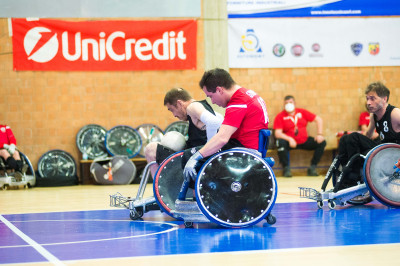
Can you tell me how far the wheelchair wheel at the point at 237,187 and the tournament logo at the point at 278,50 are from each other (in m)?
7.54

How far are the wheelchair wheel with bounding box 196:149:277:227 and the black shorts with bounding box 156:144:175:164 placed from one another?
0.85 m

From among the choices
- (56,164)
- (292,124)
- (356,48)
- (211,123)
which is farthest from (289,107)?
(211,123)

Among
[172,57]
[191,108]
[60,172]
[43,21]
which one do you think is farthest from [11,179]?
[191,108]

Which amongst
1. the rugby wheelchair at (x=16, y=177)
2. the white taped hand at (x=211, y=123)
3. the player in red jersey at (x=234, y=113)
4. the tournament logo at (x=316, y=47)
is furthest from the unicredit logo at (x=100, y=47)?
the player in red jersey at (x=234, y=113)

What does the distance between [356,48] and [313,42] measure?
2.90ft

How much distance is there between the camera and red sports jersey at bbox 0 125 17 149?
1029 centimetres

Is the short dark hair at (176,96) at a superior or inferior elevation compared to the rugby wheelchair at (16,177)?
superior

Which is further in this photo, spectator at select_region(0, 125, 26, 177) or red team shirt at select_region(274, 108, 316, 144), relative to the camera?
red team shirt at select_region(274, 108, 316, 144)

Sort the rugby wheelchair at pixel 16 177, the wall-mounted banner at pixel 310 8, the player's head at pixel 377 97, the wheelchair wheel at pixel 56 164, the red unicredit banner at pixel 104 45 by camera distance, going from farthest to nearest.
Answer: the wall-mounted banner at pixel 310 8
the red unicredit banner at pixel 104 45
the wheelchair wheel at pixel 56 164
the rugby wheelchair at pixel 16 177
the player's head at pixel 377 97

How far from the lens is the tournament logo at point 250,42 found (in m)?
11.6

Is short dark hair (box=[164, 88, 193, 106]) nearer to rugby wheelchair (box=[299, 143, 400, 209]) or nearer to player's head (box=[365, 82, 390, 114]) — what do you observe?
rugby wheelchair (box=[299, 143, 400, 209])

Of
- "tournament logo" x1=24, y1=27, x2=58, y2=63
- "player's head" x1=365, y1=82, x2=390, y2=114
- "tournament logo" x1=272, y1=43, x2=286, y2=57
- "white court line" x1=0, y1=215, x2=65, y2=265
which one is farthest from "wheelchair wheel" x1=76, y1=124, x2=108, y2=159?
"player's head" x1=365, y1=82, x2=390, y2=114

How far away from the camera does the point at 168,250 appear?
143 inches

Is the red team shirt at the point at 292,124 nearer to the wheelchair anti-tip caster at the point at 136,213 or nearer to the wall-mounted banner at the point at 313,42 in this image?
the wall-mounted banner at the point at 313,42
